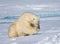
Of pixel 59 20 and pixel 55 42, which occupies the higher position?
pixel 55 42

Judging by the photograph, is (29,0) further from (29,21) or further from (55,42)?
(55,42)

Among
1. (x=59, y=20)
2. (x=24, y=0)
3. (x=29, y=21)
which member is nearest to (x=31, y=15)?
(x=29, y=21)

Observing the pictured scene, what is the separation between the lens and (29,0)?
3.42 meters

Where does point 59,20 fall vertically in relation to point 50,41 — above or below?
below

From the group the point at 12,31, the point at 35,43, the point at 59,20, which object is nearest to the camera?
the point at 35,43

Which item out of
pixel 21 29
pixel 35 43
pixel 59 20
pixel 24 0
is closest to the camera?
pixel 35 43

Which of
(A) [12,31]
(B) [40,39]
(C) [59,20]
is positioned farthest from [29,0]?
(B) [40,39]

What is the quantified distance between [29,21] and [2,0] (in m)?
2.52

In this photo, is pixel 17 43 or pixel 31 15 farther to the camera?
pixel 31 15

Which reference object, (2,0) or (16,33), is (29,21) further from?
(2,0)

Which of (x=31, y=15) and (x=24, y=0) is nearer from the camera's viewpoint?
(x=31, y=15)

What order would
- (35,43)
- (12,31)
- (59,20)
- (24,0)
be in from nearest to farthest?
(35,43), (12,31), (59,20), (24,0)

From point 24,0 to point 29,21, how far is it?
7.86 ft

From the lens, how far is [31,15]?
1.05 meters
